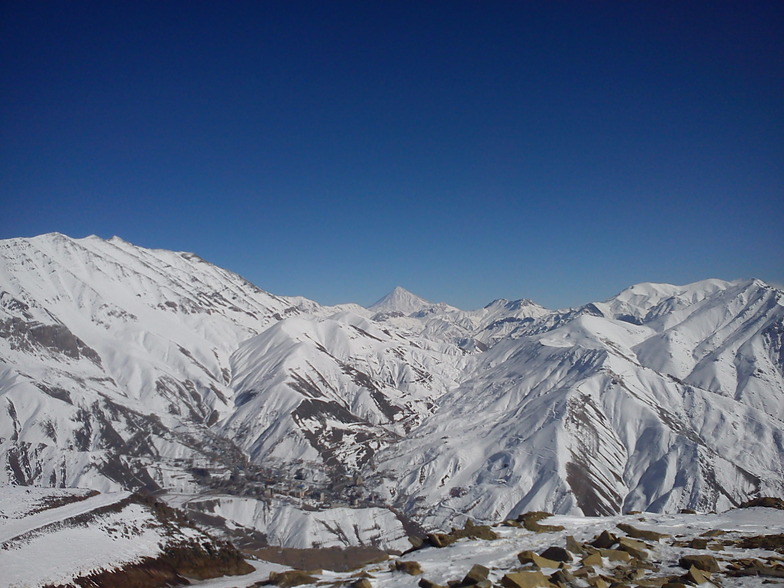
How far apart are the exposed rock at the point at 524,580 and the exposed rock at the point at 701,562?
23.1ft

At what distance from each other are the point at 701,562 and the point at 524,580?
8.43 m

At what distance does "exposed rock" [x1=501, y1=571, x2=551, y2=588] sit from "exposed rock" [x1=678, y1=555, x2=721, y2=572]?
7.05 m

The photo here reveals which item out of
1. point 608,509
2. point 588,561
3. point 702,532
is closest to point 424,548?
point 588,561

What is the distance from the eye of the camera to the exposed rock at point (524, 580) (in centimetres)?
1955

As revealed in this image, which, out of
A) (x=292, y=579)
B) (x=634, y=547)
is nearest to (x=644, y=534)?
(x=634, y=547)

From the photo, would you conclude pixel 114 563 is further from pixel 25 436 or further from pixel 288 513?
pixel 25 436

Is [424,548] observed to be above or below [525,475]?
above

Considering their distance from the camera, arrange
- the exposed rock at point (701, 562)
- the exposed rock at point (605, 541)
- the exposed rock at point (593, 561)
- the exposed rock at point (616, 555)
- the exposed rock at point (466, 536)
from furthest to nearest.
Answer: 1. the exposed rock at point (466, 536)
2. the exposed rock at point (605, 541)
3. the exposed rock at point (616, 555)
4. the exposed rock at point (593, 561)
5. the exposed rock at point (701, 562)

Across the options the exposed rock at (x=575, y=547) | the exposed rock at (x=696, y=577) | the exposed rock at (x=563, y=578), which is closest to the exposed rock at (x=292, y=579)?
the exposed rock at (x=563, y=578)

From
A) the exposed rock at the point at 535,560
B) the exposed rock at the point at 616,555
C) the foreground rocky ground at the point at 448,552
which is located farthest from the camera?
the exposed rock at the point at 616,555

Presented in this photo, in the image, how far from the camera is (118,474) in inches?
6097

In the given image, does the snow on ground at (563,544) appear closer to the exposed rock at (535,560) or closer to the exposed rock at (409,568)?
the exposed rock at (409,568)

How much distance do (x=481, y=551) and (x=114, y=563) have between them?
35685 millimetres

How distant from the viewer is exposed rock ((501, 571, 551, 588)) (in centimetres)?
1955
